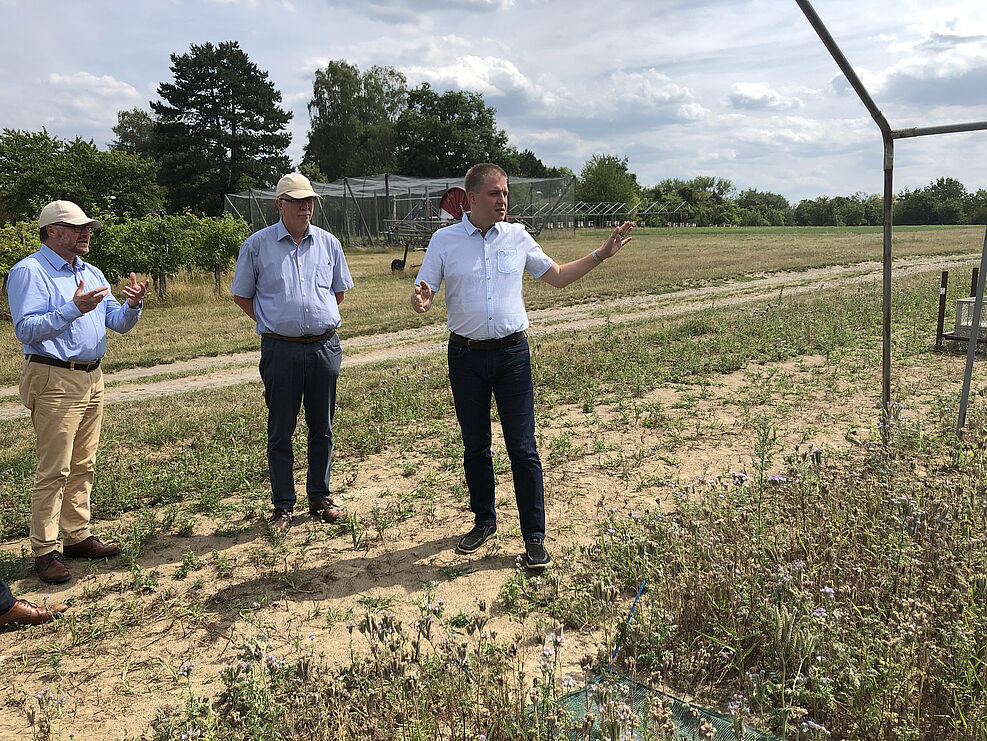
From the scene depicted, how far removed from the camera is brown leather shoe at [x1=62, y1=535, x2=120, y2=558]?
4.37m

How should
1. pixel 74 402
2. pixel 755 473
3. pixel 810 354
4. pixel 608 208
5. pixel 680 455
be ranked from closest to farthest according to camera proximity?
pixel 74 402 < pixel 755 473 < pixel 680 455 < pixel 810 354 < pixel 608 208

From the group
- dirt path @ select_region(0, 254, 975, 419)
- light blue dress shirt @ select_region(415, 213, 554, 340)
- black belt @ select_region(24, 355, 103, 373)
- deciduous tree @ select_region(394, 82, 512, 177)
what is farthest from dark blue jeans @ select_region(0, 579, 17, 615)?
deciduous tree @ select_region(394, 82, 512, 177)

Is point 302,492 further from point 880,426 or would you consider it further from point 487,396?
point 880,426

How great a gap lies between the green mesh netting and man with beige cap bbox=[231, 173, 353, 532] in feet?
7.90

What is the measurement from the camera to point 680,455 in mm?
5668

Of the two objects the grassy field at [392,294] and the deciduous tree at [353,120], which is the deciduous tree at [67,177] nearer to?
the grassy field at [392,294]

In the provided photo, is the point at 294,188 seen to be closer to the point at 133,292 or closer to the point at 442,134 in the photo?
the point at 133,292

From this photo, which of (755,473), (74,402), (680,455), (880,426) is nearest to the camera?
(74,402)

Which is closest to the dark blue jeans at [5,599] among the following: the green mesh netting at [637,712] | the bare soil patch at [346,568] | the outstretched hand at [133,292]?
the bare soil patch at [346,568]

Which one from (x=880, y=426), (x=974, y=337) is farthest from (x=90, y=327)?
(x=974, y=337)

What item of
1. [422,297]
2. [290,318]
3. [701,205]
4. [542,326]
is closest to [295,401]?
[290,318]

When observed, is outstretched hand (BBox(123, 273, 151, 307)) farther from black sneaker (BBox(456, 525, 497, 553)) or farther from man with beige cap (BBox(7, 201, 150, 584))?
black sneaker (BBox(456, 525, 497, 553))

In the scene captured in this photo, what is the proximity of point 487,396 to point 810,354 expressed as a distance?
246 inches

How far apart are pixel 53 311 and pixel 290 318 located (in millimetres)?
1228
